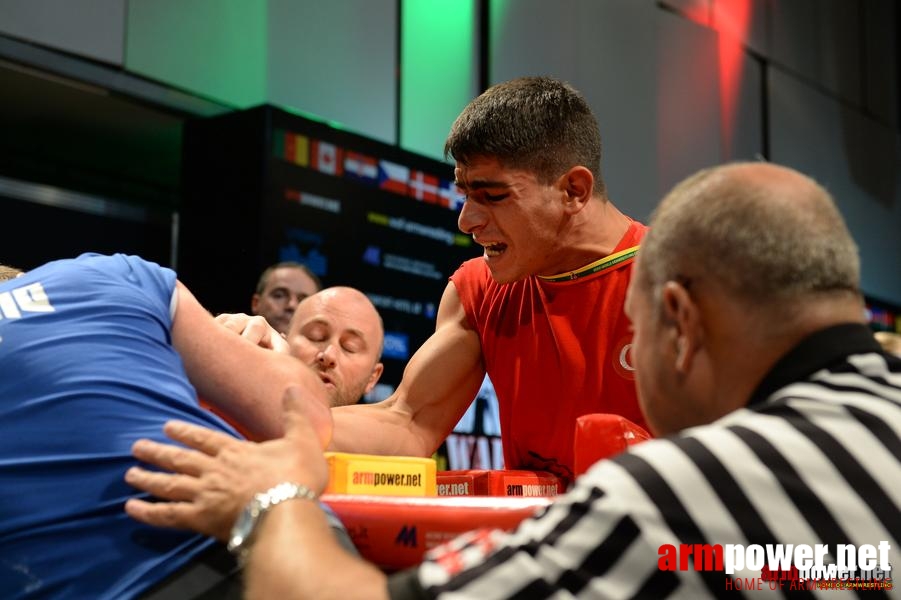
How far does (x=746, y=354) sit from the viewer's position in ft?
3.54

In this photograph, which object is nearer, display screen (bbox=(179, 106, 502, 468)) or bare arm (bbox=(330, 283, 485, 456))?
bare arm (bbox=(330, 283, 485, 456))

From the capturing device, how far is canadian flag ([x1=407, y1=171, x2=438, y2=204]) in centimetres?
524

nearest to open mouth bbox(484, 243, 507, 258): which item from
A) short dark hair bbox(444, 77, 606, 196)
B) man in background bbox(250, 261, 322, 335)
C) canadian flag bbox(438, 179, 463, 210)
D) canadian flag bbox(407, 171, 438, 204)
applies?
short dark hair bbox(444, 77, 606, 196)

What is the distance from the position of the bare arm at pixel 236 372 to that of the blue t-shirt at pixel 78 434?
0.20ft

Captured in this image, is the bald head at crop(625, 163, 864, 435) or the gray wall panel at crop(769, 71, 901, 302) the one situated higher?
the gray wall panel at crop(769, 71, 901, 302)

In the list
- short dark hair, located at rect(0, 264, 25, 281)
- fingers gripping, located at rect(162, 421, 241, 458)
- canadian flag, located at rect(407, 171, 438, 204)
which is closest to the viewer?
fingers gripping, located at rect(162, 421, 241, 458)

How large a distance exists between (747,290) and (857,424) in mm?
167

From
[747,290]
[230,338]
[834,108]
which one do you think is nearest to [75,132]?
[230,338]

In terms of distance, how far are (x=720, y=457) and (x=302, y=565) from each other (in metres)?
0.41

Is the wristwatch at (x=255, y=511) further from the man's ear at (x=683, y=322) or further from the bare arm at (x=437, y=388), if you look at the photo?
the bare arm at (x=437, y=388)

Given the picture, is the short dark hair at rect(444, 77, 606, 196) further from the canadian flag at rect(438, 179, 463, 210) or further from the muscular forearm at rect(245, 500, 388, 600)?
the canadian flag at rect(438, 179, 463, 210)

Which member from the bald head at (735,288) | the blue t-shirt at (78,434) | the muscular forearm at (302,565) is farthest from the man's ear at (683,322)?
the blue t-shirt at (78,434)

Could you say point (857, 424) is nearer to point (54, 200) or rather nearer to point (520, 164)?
point (520, 164)

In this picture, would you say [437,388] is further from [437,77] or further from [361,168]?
[437,77]
